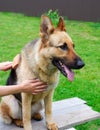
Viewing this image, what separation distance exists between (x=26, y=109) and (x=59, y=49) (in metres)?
0.74

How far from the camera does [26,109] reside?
355cm

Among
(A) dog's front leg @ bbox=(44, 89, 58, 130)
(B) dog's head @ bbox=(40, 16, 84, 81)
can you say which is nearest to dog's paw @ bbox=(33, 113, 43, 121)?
(A) dog's front leg @ bbox=(44, 89, 58, 130)

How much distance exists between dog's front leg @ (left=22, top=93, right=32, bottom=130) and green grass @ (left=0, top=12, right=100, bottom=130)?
0.96m

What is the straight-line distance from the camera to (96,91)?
5324 mm

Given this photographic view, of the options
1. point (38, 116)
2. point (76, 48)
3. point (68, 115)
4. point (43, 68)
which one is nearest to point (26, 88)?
point (43, 68)

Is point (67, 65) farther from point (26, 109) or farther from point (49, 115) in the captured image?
point (49, 115)

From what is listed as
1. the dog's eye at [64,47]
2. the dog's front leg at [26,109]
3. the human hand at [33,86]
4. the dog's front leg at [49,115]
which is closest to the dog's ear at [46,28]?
the dog's eye at [64,47]

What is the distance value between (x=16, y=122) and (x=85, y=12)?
742 centimetres

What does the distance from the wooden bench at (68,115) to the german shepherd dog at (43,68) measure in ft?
0.28

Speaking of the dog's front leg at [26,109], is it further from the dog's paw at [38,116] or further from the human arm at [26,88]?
the dog's paw at [38,116]

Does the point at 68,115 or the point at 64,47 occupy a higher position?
the point at 64,47

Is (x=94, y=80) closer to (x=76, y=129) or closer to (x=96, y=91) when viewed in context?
(x=96, y=91)

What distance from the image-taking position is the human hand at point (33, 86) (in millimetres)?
3336

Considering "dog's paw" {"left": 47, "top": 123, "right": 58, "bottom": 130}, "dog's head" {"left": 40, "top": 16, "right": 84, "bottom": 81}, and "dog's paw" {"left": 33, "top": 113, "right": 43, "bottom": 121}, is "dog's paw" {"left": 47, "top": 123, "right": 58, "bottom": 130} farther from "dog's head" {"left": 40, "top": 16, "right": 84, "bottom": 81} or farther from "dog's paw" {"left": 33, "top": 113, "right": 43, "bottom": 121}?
"dog's head" {"left": 40, "top": 16, "right": 84, "bottom": 81}
